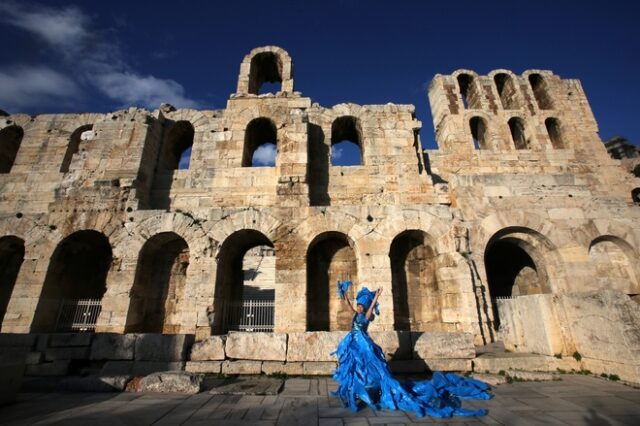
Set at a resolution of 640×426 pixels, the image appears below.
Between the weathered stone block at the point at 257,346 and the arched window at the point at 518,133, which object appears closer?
the weathered stone block at the point at 257,346

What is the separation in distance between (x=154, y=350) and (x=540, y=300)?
8.89 metres

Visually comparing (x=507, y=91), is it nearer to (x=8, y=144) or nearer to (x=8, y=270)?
(x=8, y=270)

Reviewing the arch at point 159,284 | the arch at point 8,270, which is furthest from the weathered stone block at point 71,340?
the arch at point 8,270

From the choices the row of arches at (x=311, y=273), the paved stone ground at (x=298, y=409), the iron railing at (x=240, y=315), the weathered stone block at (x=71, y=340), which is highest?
the row of arches at (x=311, y=273)

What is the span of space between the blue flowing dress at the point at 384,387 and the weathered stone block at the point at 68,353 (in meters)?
5.98

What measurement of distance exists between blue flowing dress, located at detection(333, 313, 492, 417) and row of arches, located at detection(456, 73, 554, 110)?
14.4m

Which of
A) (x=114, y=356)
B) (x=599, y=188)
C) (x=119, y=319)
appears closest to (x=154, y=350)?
(x=114, y=356)

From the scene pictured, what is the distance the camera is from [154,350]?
6379 millimetres

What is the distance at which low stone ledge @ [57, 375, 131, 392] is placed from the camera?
5285 millimetres

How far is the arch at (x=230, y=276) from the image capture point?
341 inches

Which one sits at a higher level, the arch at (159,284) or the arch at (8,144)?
the arch at (8,144)

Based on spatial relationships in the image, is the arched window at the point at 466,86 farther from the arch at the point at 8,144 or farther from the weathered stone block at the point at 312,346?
the arch at the point at 8,144

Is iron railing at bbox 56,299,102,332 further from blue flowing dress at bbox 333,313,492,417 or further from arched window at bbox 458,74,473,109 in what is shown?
arched window at bbox 458,74,473,109

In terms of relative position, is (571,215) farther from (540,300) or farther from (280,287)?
(280,287)
